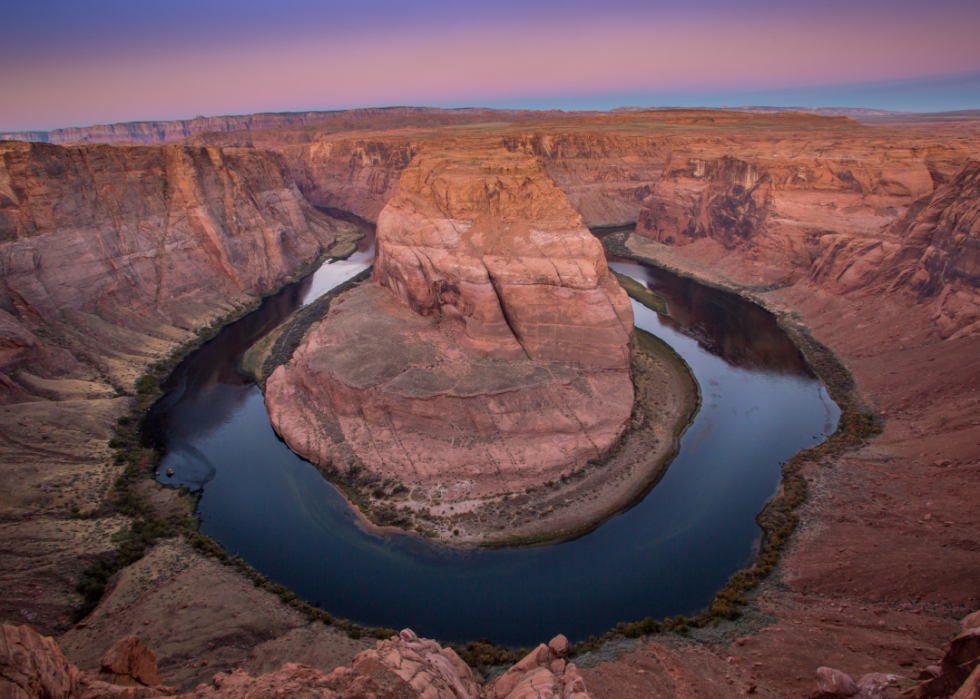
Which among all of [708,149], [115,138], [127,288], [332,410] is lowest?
[332,410]

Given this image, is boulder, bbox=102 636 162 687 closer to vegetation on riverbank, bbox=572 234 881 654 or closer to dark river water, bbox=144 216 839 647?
dark river water, bbox=144 216 839 647

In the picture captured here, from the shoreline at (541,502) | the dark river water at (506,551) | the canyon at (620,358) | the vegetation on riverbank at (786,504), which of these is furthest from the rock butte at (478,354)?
the vegetation on riverbank at (786,504)

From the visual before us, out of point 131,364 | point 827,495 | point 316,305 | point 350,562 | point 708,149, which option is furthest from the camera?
point 708,149

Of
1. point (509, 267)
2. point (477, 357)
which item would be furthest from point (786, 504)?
point (509, 267)

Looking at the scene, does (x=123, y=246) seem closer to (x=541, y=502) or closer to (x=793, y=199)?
(x=541, y=502)

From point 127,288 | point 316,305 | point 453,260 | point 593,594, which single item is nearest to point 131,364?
point 127,288

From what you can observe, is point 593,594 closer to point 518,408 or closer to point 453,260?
point 518,408

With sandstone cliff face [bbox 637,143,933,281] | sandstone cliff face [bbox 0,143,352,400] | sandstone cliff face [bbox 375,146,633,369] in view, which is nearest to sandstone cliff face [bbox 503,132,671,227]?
sandstone cliff face [bbox 637,143,933,281]
